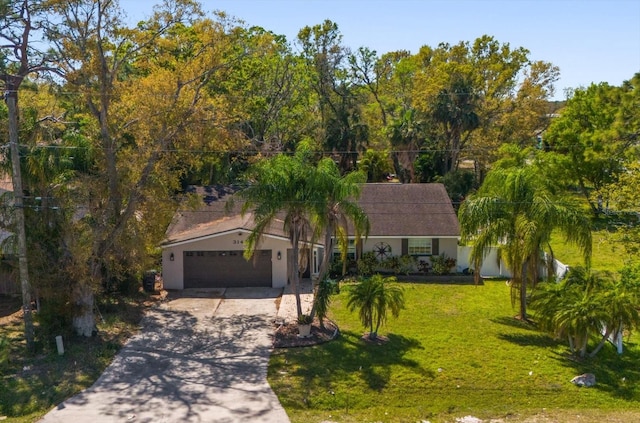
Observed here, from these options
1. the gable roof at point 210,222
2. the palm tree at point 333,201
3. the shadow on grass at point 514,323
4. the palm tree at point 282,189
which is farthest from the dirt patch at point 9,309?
the shadow on grass at point 514,323

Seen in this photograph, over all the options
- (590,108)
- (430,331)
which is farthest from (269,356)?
(590,108)

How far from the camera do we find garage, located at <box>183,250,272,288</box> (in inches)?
981

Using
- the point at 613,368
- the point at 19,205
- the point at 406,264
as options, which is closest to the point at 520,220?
the point at 613,368

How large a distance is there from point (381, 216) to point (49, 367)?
15405mm

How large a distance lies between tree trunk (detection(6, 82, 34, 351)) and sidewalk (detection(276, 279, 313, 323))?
25.5ft

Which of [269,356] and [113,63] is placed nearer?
[269,356]

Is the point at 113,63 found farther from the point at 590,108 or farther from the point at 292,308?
the point at 590,108

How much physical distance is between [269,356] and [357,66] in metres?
36.6

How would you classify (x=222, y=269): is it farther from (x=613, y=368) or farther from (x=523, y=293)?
(x=613, y=368)

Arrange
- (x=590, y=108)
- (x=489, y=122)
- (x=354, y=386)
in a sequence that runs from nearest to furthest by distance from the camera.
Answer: (x=354, y=386), (x=590, y=108), (x=489, y=122)

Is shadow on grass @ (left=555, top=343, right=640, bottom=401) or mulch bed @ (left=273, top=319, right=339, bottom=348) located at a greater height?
mulch bed @ (left=273, top=319, right=339, bottom=348)

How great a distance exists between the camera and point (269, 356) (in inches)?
696

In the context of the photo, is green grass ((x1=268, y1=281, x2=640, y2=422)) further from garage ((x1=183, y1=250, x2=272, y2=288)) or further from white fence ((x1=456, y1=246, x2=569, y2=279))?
white fence ((x1=456, y1=246, x2=569, y2=279))

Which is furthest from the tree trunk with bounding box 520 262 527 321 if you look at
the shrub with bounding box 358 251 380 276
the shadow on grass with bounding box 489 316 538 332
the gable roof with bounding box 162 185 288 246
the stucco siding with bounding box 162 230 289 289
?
the stucco siding with bounding box 162 230 289 289
